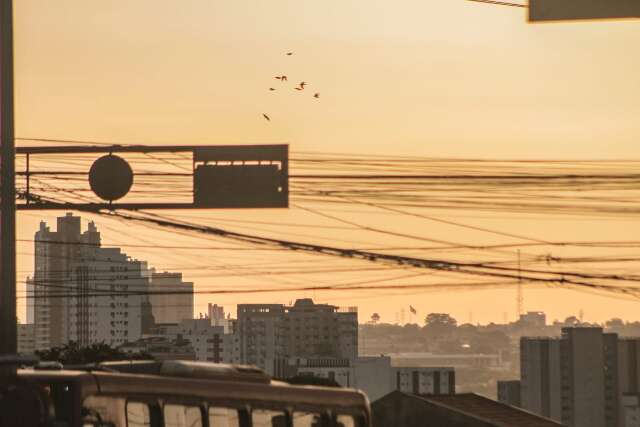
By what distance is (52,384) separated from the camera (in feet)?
67.5

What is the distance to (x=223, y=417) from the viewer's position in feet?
77.9

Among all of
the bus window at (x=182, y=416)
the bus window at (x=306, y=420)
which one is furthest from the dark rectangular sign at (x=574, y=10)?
the bus window at (x=306, y=420)

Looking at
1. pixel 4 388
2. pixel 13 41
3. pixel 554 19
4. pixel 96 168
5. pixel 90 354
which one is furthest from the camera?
pixel 90 354

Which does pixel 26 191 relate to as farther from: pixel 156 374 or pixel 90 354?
pixel 90 354

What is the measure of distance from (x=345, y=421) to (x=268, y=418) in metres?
2.95

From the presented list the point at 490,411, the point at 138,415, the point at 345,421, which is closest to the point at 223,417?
the point at 138,415

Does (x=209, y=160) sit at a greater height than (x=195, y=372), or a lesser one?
greater

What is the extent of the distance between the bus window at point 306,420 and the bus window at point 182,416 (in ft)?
9.28

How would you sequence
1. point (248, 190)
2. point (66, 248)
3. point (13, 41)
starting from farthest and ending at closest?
point (66, 248), point (248, 190), point (13, 41)

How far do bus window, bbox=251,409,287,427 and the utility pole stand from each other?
2967 mm

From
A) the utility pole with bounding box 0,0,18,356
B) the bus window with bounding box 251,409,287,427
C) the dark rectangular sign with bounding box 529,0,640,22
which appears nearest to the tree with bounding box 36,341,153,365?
the utility pole with bounding box 0,0,18,356

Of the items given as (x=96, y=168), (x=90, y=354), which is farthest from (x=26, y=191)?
(x=90, y=354)

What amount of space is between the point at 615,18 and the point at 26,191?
1252cm

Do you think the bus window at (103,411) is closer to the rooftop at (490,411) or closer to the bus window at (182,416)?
the bus window at (182,416)
